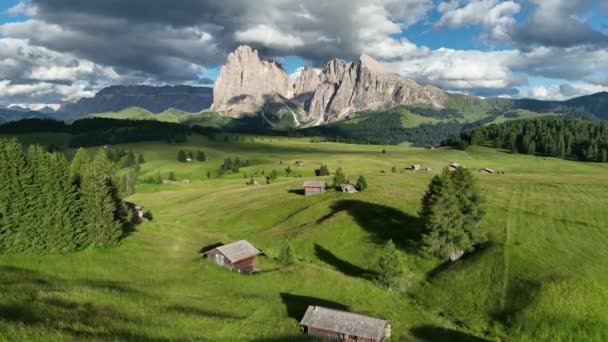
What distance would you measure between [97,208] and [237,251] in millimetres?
21224

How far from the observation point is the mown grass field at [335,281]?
2911 centimetres

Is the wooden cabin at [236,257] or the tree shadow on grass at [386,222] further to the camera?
the tree shadow on grass at [386,222]

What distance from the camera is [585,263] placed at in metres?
53.0

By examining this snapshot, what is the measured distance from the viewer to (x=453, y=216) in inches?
2574

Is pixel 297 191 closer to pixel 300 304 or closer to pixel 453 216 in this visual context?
pixel 453 216

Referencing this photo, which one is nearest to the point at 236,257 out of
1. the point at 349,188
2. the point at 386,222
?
the point at 386,222

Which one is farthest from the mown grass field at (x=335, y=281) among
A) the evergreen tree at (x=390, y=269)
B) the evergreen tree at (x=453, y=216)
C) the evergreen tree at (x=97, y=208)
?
the evergreen tree at (x=453, y=216)

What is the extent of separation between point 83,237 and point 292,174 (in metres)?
127

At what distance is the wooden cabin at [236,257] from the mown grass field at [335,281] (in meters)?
2.48

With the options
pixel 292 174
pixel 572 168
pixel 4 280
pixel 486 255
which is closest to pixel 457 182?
pixel 486 255

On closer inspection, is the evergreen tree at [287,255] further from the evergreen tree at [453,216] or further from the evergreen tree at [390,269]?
the evergreen tree at [453,216]

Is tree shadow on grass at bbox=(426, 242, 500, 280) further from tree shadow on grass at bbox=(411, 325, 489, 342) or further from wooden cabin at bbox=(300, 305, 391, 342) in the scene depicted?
wooden cabin at bbox=(300, 305, 391, 342)

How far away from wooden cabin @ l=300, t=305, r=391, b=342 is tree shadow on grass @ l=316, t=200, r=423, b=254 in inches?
1218

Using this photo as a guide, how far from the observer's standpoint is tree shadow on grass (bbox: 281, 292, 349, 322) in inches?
1730
